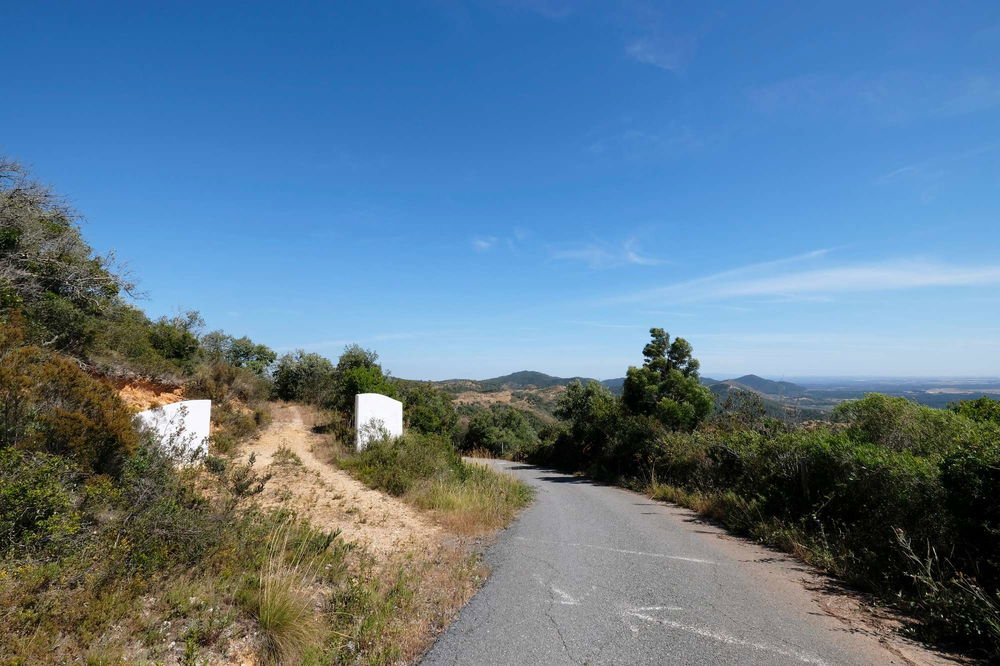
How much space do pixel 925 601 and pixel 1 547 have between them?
26.5 feet

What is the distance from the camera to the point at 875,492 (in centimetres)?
681

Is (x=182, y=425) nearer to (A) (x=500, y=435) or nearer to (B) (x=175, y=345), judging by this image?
(B) (x=175, y=345)

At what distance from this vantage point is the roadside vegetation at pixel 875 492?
15.7 feet

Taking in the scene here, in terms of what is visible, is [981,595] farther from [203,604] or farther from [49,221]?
[49,221]

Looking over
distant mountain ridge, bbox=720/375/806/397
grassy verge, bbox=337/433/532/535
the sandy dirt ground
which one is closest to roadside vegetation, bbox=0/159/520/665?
grassy verge, bbox=337/433/532/535

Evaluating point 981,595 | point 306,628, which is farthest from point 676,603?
point 306,628

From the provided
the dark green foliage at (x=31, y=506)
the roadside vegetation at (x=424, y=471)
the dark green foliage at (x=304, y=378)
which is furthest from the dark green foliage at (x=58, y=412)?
the dark green foliage at (x=304, y=378)

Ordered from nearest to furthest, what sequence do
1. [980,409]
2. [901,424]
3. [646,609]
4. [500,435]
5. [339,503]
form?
[646,609] < [901,424] < [980,409] < [339,503] < [500,435]

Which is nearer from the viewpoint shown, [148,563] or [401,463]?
[148,563]

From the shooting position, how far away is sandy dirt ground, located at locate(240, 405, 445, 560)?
299 inches

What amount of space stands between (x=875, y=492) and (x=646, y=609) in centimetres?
444

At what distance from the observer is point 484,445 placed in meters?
38.6

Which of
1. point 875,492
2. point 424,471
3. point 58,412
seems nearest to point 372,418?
point 424,471

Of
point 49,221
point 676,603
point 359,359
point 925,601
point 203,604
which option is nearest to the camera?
point 203,604
